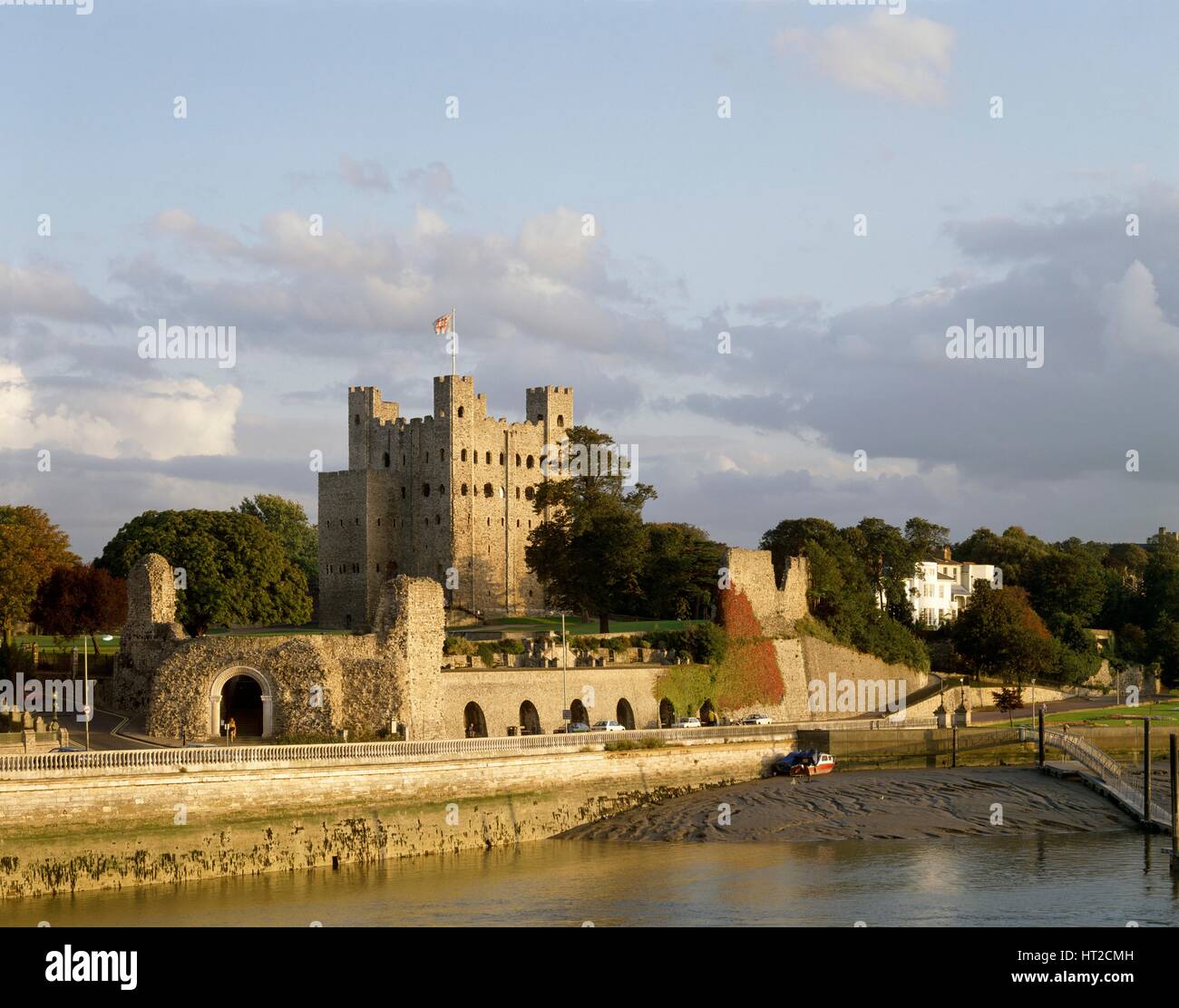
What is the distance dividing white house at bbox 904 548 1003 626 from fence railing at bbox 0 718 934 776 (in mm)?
49193

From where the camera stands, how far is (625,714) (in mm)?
60438

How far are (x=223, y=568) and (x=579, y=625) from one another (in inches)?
918

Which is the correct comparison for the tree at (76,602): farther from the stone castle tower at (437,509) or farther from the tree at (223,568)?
the stone castle tower at (437,509)

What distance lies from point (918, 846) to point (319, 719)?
17.7 meters

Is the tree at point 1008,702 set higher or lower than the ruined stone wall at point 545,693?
lower

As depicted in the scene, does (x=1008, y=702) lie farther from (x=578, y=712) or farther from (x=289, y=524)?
(x=289, y=524)

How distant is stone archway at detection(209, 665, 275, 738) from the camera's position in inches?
1838

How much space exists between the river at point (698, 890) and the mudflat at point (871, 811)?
4.76ft

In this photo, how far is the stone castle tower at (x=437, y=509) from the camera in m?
95.2

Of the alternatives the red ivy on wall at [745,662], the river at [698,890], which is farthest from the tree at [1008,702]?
the river at [698,890]

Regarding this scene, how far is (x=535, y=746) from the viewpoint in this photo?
45594 mm
